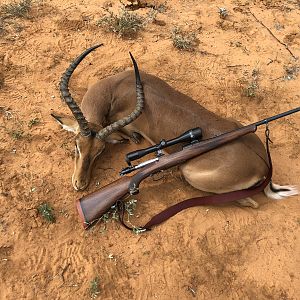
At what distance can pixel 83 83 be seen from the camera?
758cm

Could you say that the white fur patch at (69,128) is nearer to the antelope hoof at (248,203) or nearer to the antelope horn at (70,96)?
the antelope horn at (70,96)

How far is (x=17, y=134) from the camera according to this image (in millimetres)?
6668

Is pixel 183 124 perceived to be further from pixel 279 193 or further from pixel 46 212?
pixel 46 212

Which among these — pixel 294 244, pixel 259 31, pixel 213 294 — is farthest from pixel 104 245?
pixel 259 31

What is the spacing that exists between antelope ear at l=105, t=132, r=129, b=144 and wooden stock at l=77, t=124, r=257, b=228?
1.04 meters

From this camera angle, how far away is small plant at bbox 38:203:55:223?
5715mm

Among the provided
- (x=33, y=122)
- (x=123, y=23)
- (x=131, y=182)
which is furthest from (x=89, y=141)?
(x=123, y=23)

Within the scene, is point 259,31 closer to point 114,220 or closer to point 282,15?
point 282,15

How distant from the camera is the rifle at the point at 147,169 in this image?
5.54 meters

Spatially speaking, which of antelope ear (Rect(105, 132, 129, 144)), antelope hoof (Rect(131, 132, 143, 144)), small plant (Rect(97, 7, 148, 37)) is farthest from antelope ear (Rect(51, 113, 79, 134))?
small plant (Rect(97, 7, 148, 37))

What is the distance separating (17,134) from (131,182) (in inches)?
86.6

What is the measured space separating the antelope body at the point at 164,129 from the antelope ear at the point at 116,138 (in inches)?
0.6

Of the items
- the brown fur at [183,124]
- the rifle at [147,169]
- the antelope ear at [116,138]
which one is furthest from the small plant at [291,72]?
the antelope ear at [116,138]

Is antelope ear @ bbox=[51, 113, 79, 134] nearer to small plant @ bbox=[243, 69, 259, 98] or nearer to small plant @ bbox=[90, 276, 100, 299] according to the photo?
small plant @ bbox=[90, 276, 100, 299]
